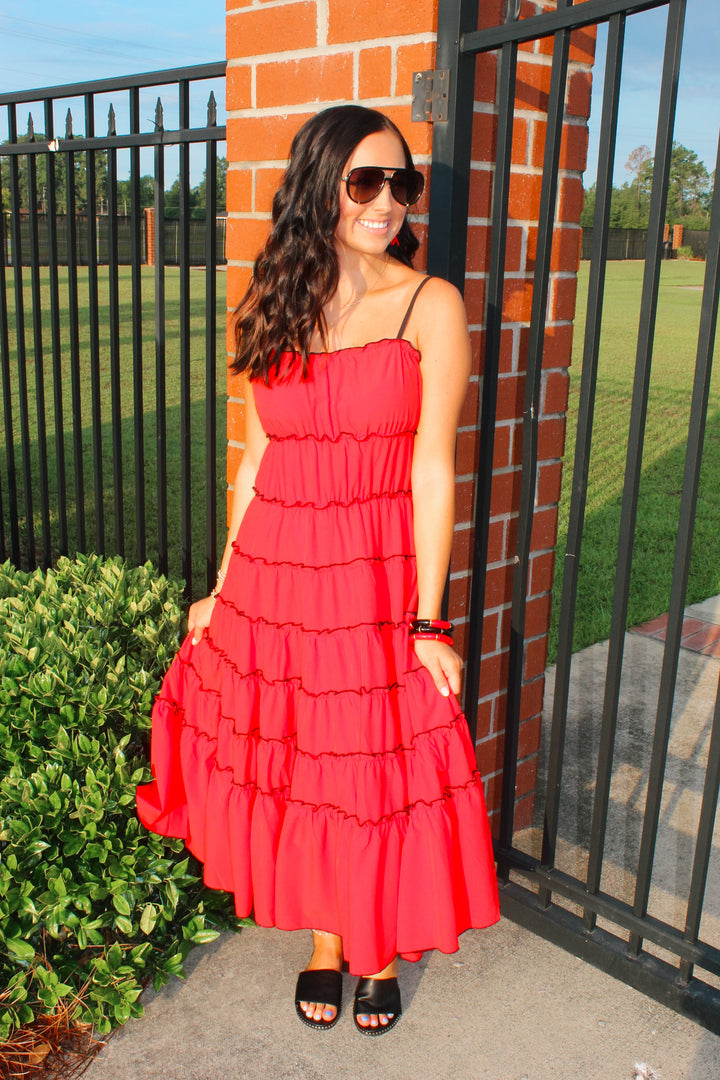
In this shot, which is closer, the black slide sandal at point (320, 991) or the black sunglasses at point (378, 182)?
the black sunglasses at point (378, 182)

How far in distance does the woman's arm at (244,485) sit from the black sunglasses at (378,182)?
573 mm

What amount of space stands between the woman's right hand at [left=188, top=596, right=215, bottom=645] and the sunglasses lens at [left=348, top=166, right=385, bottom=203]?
1.09 m

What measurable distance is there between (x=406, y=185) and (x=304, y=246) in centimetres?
27

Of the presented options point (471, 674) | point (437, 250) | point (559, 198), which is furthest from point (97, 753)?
point (559, 198)

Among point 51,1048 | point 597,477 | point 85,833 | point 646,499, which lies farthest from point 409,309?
point 597,477

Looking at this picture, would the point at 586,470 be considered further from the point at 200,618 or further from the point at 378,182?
the point at 200,618

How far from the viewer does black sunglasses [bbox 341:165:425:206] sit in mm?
2010

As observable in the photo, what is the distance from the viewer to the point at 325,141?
2027 mm

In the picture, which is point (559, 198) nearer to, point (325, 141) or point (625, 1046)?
point (325, 141)

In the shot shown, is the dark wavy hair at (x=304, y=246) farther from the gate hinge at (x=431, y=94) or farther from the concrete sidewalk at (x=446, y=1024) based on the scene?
the concrete sidewalk at (x=446, y=1024)

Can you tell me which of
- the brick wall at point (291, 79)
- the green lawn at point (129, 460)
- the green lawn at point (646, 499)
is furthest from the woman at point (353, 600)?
the green lawn at point (646, 499)

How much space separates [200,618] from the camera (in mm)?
2488

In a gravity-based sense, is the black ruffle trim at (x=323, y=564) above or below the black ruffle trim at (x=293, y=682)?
above

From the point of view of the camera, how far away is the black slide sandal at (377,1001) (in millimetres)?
2250
